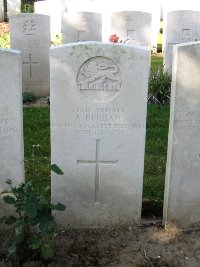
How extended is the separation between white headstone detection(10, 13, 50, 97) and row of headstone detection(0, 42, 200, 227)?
5622 millimetres

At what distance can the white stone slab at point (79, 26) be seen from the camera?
33.1 feet

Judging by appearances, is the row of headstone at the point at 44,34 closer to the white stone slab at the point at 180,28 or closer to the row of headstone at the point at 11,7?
the white stone slab at the point at 180,28

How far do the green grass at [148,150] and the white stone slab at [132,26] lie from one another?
2.34 meters

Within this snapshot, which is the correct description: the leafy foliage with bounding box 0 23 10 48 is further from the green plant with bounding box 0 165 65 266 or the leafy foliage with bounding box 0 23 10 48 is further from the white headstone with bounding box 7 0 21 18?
the green plant with bounding box 0 165 65 266

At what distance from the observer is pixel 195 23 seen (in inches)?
398

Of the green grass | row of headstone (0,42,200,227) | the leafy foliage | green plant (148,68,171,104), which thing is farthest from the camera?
the leafy foliage

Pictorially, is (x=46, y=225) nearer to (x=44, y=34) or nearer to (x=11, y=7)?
(x=44, y=34)

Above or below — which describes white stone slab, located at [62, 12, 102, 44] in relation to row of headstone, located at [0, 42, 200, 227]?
above

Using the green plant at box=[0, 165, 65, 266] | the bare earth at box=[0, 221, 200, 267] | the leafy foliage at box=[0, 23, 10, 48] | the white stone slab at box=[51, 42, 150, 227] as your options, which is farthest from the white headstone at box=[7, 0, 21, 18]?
the green plant at box=[0, 165, 65, 266]

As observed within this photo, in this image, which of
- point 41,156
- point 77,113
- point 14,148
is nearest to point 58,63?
point 77,113

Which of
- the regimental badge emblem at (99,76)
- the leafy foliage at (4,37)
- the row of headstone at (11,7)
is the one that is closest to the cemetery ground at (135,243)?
the regimental badge emblem at (99,76)

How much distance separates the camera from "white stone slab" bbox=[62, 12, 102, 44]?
10.1 m

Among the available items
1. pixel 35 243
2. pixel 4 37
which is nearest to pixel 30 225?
pixel 35 243

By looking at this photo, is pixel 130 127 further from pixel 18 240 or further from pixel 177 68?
pixel 18 240
